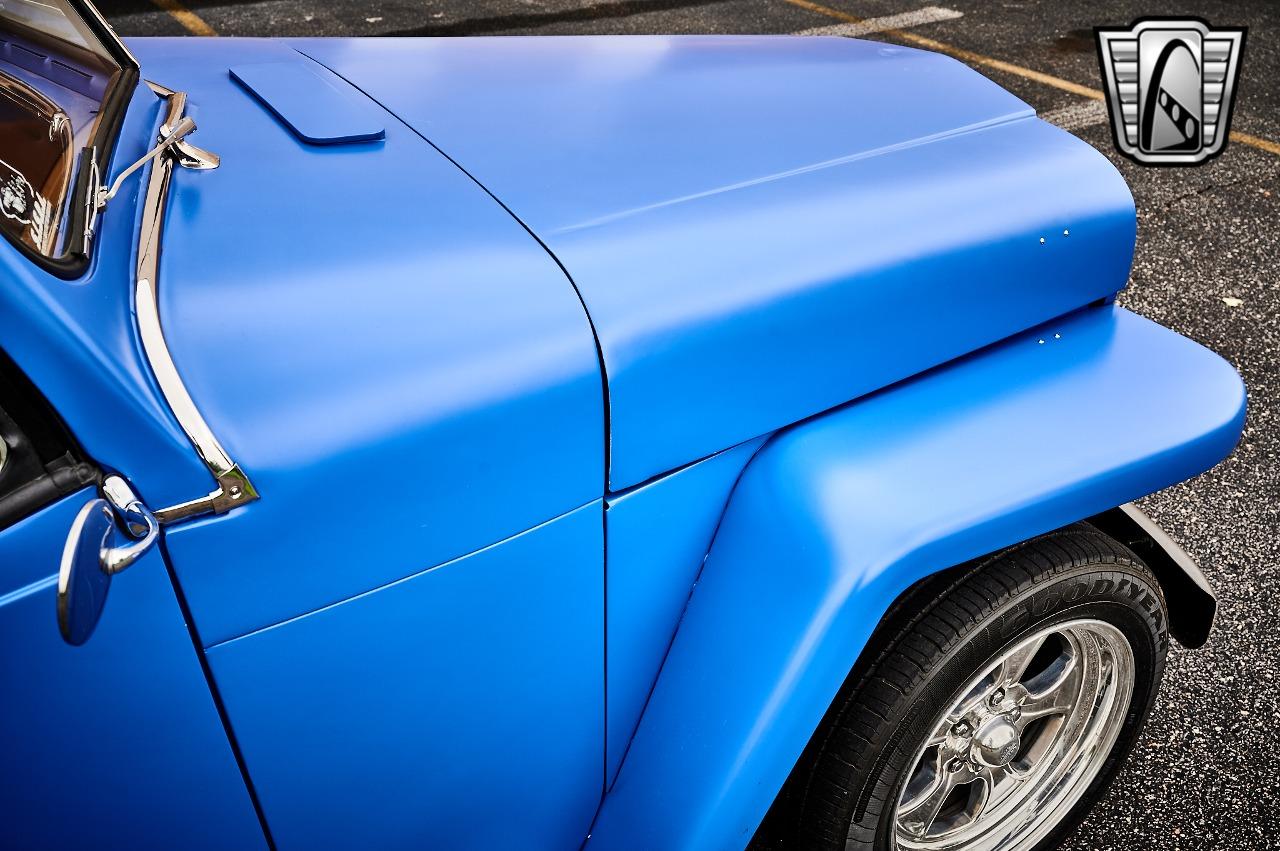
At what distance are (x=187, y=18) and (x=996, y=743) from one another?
5917 millimetres

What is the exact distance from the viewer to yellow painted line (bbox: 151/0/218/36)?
5742mm

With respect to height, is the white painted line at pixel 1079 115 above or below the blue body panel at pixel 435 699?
below

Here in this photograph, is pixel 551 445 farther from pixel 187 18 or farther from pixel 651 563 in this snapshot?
pixel 187 18

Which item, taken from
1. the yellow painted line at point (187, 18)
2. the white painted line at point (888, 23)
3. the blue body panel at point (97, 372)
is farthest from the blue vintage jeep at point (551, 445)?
the yellow painted line at point (187, 18)

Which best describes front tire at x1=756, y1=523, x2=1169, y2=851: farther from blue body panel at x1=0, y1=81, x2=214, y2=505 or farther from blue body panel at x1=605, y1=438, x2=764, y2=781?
blue body panel at x1=0, y1=81, x2=214, y2=505

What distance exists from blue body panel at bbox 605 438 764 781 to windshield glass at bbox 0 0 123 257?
2.08ft

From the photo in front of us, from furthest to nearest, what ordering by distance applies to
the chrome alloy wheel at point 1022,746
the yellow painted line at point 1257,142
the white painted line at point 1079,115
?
the white painted line at point 1079,115 < the yellow painted line at point 1257,142 < the chrome alloy wheel at point 1022,746

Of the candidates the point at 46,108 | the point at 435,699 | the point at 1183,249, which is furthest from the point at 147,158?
the point at 1183,249

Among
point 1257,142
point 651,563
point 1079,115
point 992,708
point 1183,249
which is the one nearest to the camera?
point 651,563

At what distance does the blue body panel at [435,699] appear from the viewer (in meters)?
1.07

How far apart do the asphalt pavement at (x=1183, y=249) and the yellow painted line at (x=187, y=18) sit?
0.02 metres

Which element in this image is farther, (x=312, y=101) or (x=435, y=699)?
(x=312, y=101)

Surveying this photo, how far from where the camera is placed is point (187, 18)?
5.99 metres
